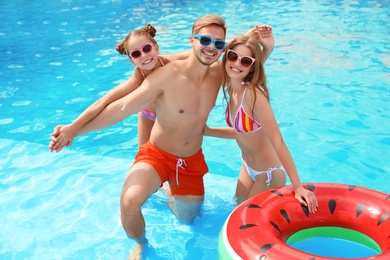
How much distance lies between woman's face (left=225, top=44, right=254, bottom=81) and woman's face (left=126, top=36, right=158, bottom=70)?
0.65m

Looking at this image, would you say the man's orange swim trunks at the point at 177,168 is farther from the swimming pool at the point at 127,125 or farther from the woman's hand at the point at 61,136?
the woman's hand at the point at 61,136

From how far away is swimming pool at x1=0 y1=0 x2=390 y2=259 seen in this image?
14.2 feet

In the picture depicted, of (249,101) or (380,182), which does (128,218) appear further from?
(380,182)

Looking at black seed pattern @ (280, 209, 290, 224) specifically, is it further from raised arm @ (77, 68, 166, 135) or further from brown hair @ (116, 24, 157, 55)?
brown hair @ (116, 24, 157, 55)

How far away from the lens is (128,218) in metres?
3.75

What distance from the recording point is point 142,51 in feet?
12.6

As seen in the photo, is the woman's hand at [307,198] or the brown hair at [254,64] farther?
the brown hair at [254,64]

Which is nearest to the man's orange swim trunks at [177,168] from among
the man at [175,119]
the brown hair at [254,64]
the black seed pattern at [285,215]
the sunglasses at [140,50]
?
the man at [175,119]

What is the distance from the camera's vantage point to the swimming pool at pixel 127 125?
4.33 meters

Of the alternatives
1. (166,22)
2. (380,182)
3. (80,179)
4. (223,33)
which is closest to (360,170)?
(380,182)

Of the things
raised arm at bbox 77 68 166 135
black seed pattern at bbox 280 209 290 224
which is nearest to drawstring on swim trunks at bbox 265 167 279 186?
black seed pattern at bbox 280 209 290 224

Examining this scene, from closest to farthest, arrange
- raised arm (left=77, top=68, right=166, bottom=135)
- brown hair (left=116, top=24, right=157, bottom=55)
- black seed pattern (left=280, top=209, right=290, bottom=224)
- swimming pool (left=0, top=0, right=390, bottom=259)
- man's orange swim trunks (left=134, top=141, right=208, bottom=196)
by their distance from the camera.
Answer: black seed pattern (left=280, top=209, right=290, bottom=224) < raised arm (left=77, top=68, right=166, bottom=135) < brown hair (left=116, top=24, right=157, bottom=55) < man's orange swim trunks (left=134, top=141, right=208, bottom=196) < swimming pool (left=0, top=0, right=390, bottom=259)

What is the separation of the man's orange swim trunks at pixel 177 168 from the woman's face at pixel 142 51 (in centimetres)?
70

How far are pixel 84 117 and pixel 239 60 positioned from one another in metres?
1.25
